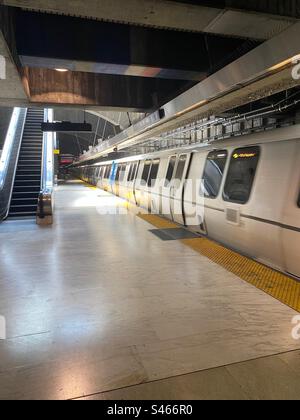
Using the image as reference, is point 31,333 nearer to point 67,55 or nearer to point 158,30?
point 67,55

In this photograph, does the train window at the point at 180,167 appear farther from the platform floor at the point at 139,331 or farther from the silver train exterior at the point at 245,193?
the platform floor at the point at 139,331

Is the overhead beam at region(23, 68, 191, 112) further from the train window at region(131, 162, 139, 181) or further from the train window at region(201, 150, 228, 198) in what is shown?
the train window at region(131, 162, 139, 181)

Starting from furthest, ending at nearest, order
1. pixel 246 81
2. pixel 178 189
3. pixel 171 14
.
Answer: pixel 178 189, pixel 246 81, pixel 171 14

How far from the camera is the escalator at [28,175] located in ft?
28.1

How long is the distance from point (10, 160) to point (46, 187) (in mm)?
2345

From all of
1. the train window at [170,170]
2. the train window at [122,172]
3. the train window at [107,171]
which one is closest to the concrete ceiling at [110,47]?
the train window at [170,170]

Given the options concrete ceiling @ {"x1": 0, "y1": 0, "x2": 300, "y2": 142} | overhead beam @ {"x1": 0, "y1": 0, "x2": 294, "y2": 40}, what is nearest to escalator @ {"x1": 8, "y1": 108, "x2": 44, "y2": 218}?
concrete ceiling @ {"x1": 0, "y1": 0, "x2": 300, "y2": 142}

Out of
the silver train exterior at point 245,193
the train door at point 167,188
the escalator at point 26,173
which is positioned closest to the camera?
the silver train exterior at point 245,193

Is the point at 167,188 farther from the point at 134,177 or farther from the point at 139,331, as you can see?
the point at 139,331

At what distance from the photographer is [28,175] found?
9.96 metres

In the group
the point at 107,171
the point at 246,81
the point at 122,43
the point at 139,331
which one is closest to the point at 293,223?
the point at 246,81

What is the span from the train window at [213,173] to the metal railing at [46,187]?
3.70m

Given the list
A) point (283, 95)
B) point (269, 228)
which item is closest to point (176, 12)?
point (269, 228)

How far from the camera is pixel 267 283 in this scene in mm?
3527
